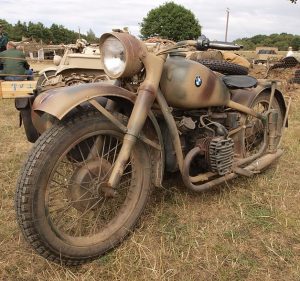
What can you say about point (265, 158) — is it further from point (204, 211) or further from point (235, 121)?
point (204, 211)

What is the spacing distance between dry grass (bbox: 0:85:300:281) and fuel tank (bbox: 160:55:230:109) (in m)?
0.88

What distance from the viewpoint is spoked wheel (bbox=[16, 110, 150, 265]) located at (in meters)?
2.23

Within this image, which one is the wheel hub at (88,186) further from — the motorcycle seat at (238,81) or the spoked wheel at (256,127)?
the spoked wheel at (256,127)

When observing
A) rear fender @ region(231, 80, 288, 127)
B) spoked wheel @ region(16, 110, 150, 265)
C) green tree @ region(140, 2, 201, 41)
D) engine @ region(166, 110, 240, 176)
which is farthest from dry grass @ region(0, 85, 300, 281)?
green tree @ region(140, 2, 201, 41)

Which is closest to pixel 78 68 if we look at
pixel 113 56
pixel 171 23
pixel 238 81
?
pixel 238 81

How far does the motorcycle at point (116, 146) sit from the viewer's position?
2.28 m

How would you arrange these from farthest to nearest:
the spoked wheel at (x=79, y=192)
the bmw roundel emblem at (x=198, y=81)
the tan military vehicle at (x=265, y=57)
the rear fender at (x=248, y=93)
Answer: the tan military vehicle at (x=265, y=57), the rear fender at (x=248, y=93), the bmw roundel emblem at (x=198, y=81), the spoked wheel at (x=79, y=192)

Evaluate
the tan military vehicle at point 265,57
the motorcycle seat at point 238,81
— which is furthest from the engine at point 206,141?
the tan military vehicle at point 265,57

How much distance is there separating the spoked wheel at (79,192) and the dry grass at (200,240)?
0.47 ft

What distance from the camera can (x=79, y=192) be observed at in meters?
2.54

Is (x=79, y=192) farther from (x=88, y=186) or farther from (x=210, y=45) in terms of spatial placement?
(x=210, y=45)

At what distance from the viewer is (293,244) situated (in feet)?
9.18

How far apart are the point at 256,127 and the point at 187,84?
1.37 m

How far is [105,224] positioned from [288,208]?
62.5 inches
